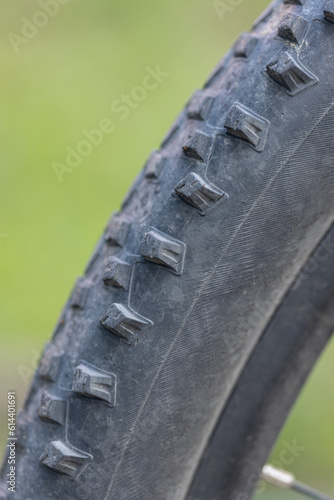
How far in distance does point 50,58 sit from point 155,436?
84.9 inches

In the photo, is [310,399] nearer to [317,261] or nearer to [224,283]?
[317,261]

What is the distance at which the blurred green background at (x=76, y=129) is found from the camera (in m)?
1.95

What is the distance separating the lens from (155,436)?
639 millimetres

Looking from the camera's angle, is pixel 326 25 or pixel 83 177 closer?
pixel 326 25

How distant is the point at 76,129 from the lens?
7.68 feet

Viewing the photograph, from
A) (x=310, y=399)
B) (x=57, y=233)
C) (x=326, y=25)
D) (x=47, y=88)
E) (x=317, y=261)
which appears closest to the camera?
(x=326, y=25)

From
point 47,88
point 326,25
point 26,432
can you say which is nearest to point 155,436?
point 26,432

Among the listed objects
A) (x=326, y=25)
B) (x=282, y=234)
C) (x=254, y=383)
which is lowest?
(x=254, y=383)

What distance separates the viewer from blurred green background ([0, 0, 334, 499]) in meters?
1.95

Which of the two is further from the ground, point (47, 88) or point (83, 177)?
point (47, 88)

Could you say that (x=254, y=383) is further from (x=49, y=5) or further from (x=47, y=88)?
(x=49, y=5)

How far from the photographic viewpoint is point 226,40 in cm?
257

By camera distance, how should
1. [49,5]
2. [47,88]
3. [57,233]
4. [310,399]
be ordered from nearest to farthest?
[310,399]
[57,233]
[47,88]
[49,5]

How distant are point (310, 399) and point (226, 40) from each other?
1433 mm
